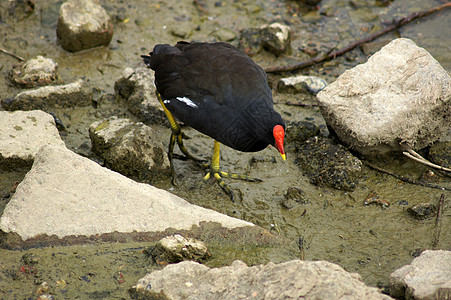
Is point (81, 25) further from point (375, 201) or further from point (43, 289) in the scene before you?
point (375, 201)

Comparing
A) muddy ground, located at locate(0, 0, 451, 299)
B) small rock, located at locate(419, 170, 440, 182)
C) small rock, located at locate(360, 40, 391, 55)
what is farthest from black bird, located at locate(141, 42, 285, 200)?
small rock, located at locate(360, 40, 391, 55)

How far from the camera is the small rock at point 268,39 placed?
5.82 m

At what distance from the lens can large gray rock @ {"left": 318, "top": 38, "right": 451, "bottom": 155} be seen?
4109 mm

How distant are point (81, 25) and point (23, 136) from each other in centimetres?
208

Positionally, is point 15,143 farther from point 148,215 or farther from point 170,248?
point 170,248

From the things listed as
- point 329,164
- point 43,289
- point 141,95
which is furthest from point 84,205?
point 329,164

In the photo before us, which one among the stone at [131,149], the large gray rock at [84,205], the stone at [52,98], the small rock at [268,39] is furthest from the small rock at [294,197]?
the stone at [52,98]

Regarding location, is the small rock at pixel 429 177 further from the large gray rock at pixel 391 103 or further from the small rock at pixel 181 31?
the small rock at pixel 181 31

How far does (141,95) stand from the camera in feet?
16.4

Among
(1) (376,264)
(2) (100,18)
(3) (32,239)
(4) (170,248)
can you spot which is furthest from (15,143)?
(1) (376,264)

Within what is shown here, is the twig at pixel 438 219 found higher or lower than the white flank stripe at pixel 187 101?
lower

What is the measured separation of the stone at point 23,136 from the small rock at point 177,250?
1.65 meters

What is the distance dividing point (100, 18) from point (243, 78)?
2.86 metres

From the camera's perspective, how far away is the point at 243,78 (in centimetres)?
377
